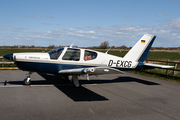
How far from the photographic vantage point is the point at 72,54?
316 inches

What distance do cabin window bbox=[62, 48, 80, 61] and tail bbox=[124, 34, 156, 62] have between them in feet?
10.2

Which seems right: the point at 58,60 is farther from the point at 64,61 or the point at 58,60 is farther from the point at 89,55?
the point at 89,55

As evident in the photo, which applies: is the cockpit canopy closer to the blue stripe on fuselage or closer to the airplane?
the airplane

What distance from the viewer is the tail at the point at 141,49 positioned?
9.76 metres

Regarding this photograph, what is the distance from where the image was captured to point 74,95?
6754 mm

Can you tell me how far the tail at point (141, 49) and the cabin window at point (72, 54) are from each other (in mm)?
3112

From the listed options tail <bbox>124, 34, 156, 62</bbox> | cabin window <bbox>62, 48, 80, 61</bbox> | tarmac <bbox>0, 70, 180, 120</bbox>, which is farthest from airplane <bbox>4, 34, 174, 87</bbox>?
tarmac <bbox>0, 70, 180, 120</bbox>

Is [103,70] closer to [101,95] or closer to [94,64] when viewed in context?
[101,95]

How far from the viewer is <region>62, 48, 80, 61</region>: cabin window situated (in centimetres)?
789

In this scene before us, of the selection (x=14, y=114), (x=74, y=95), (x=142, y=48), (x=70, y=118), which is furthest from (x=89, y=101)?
(x=142, y=48)

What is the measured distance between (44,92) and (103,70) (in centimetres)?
269

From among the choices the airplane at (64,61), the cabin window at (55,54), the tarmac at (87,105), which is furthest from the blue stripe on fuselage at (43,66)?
the tarmac at (87,105)

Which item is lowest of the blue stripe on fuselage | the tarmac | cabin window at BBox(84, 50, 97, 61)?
the tarmac

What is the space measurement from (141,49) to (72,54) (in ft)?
14.2
